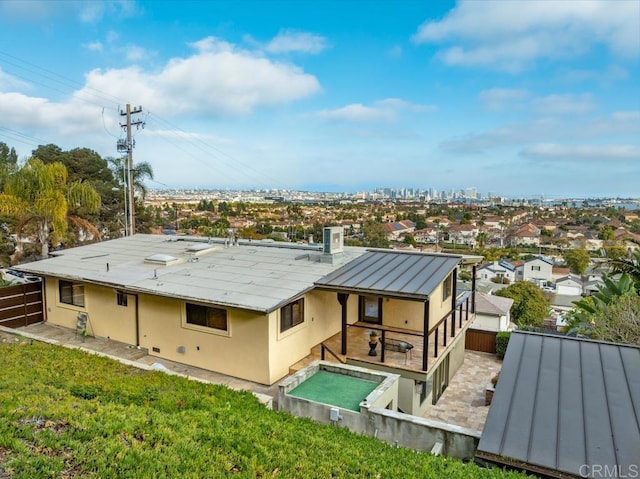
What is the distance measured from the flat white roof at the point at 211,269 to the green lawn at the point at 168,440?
2.65 m

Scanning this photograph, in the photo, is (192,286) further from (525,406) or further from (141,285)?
(525,406)

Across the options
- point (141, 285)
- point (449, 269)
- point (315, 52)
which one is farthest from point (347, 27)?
point (141, 285)

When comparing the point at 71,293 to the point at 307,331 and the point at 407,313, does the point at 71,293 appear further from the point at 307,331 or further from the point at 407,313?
the point at 407,313

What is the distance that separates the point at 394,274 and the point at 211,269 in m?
5.25

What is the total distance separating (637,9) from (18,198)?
1043 inches

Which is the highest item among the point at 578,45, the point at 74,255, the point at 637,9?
the point at 578,45

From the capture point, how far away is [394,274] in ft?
35.0

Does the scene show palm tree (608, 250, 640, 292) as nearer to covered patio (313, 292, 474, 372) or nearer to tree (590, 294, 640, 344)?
tree (590, 294, 640, 344)

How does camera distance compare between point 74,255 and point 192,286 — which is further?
point 74,255

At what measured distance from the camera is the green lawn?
425 centimetres

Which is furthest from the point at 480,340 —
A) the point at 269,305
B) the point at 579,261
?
the point at 579,261

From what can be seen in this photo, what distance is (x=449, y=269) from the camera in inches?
425

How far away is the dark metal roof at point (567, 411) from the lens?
4.11 meters

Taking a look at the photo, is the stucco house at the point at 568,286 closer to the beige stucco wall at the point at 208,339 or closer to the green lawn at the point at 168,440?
the beige stucco wall at the point at 208,339
